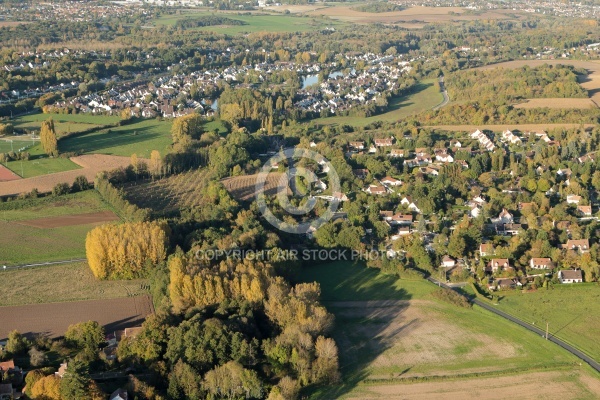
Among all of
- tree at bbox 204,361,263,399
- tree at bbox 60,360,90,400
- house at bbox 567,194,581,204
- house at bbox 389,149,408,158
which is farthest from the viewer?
house at bbox 389,149,408,158

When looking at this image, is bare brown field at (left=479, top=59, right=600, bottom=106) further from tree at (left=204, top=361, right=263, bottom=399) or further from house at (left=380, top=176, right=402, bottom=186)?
tree at (left=204, top=361, right=263, bottom=399)

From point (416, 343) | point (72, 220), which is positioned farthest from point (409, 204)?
point (72, 220)

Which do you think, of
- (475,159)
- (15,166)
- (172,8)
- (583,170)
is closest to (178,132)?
(15,166)

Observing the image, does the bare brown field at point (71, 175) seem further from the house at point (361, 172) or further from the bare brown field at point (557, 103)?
the bare brown field at point (557, 103)

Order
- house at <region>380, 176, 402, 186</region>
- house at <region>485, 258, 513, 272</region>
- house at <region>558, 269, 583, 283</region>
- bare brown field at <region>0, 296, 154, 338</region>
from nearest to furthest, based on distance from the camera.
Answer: bare brown field at <region>0, 296, 154, 338</region> < house at <region>558, 269, 583, 283</region> < house at <region>485, 258, 513, 272</region> < house at <region>380, 176, 402, 186</region>

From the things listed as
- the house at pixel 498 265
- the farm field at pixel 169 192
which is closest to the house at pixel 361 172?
the farm field at pixel 169 192

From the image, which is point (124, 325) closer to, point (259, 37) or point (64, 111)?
point (64, 111)

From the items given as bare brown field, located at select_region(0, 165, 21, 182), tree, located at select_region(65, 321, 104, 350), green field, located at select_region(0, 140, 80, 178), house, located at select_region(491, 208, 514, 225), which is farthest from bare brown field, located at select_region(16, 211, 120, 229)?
house, located at select_region(491, 208, 514, 225)
